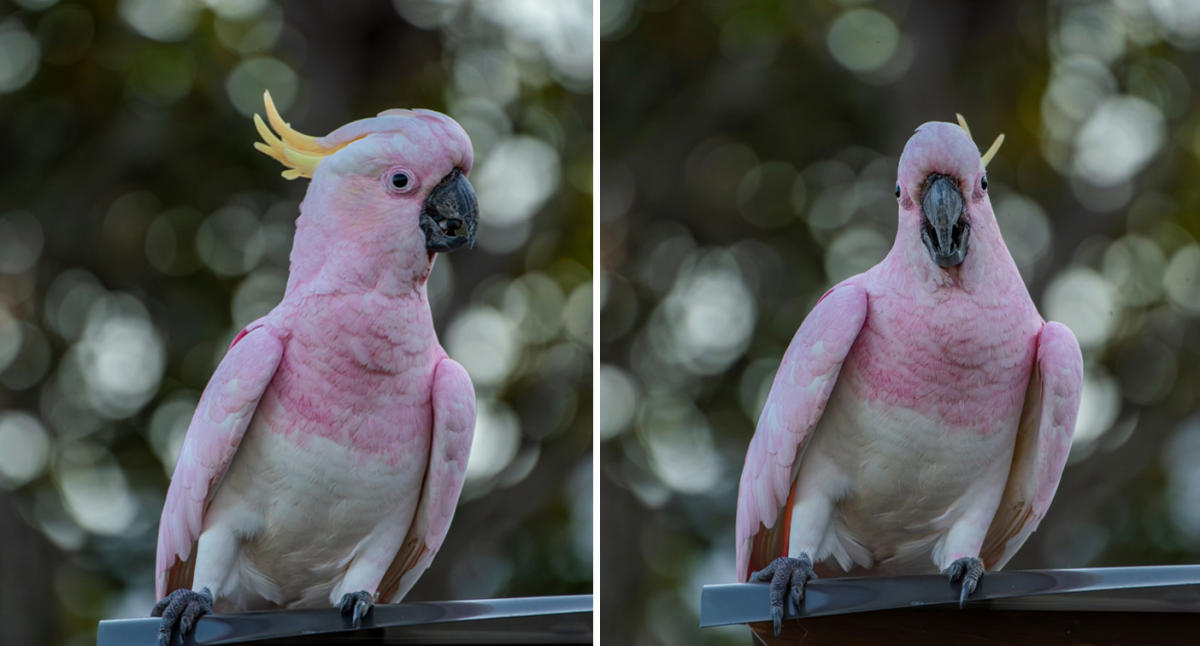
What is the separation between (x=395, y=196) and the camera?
6.78ft

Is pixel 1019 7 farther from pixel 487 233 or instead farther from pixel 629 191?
pixel 487 233

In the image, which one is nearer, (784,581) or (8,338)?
(784,581)

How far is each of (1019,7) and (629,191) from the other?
88 cm

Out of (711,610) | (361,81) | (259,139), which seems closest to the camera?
(711,610)

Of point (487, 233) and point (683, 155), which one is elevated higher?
point (683, 155)

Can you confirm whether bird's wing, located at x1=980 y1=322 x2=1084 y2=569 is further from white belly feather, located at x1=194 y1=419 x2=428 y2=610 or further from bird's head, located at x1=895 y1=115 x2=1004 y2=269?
white belly feather, located at x1=194 y1=419 x2=428 y2=610

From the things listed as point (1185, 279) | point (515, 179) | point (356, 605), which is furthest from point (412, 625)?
point (1185, 279)

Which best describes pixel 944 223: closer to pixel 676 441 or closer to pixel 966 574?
pixel 966 574

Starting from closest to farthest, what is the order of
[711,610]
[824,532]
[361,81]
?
1. [711,610]
2. [824,532]
3. [361,81]

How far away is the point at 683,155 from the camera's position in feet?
8.27

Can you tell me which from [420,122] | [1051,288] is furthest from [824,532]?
[420,122]

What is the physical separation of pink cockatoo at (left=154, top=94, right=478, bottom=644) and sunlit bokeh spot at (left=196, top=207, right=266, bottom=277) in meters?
0.16

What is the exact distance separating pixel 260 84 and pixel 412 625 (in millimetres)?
1099

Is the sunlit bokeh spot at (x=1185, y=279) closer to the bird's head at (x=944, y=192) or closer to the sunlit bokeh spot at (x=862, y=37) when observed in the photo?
the bird's head at (x=944, y=192)
